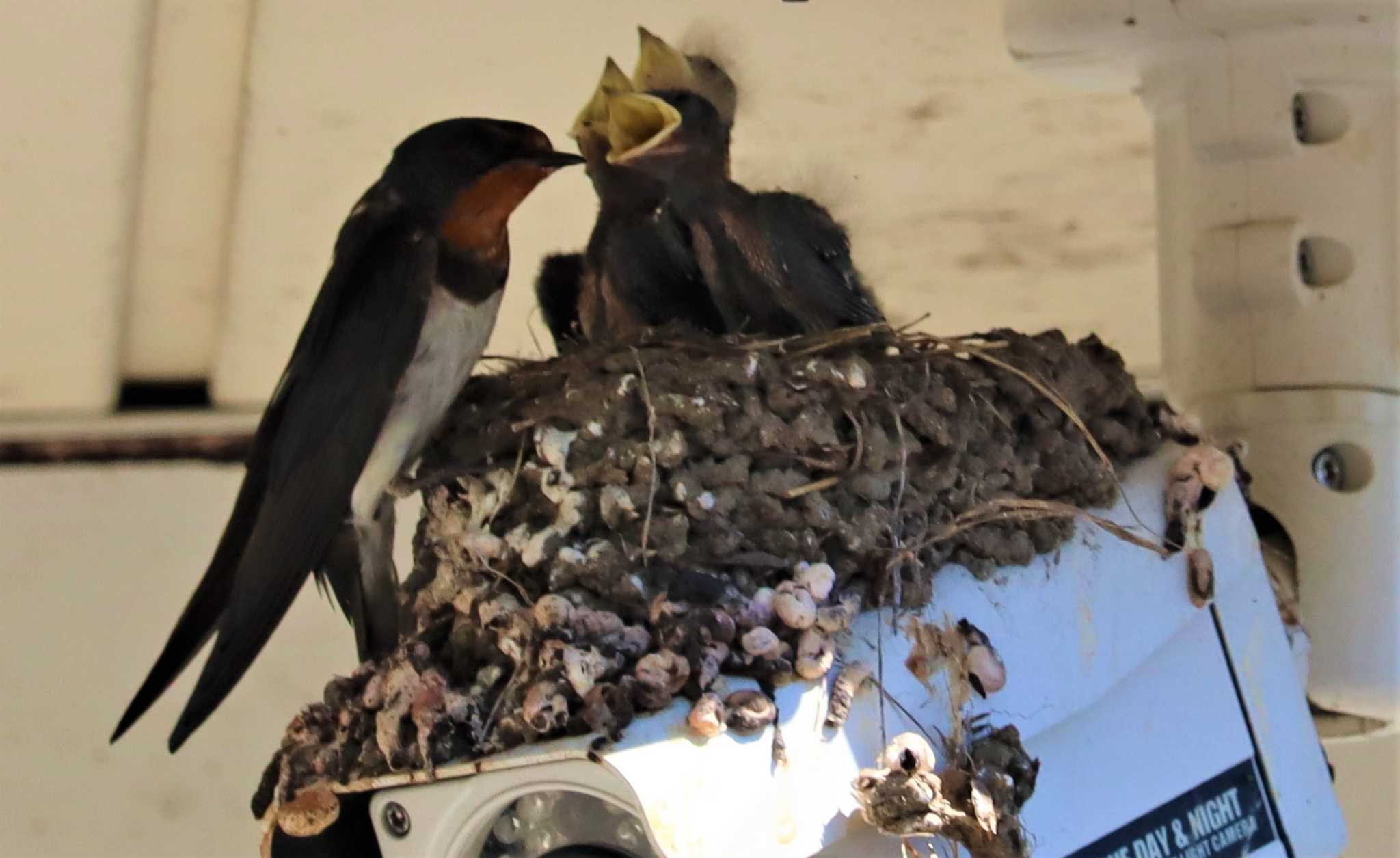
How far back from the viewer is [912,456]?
129 cm

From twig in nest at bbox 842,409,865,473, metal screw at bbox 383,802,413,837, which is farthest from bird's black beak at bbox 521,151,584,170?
metal screw at bbox 383,802,413,837

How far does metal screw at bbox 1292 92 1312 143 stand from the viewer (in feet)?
5.28

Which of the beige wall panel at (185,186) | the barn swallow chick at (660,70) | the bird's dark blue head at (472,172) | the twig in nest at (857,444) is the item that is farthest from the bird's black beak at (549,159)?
the beige wall panel at (185,186)

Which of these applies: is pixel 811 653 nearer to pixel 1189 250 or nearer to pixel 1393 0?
pixel 1189 250

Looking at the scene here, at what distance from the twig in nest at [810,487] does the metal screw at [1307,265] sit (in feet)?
2.03

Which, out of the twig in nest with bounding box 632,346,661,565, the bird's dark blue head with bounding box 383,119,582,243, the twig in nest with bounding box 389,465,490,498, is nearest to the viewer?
the twig in nest with bounding box 632,346,661,565

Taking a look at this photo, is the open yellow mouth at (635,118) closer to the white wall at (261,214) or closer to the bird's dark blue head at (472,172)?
the bird's dark blue head at (472,172)

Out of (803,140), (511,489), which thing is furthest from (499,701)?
(803,140)

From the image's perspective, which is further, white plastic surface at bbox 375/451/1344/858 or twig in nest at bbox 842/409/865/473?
→ twig in nest at bbox 842/409/865/473

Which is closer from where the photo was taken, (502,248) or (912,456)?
(912,456)

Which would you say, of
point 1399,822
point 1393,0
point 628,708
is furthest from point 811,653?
point 1399,822

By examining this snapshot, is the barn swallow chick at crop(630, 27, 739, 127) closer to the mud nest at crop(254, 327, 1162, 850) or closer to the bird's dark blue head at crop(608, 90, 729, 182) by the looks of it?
the bird's dark blue head at crop(608, 90, 729, 182)

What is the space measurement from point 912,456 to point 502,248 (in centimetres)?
43

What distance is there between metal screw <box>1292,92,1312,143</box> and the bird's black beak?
2.31 feet
